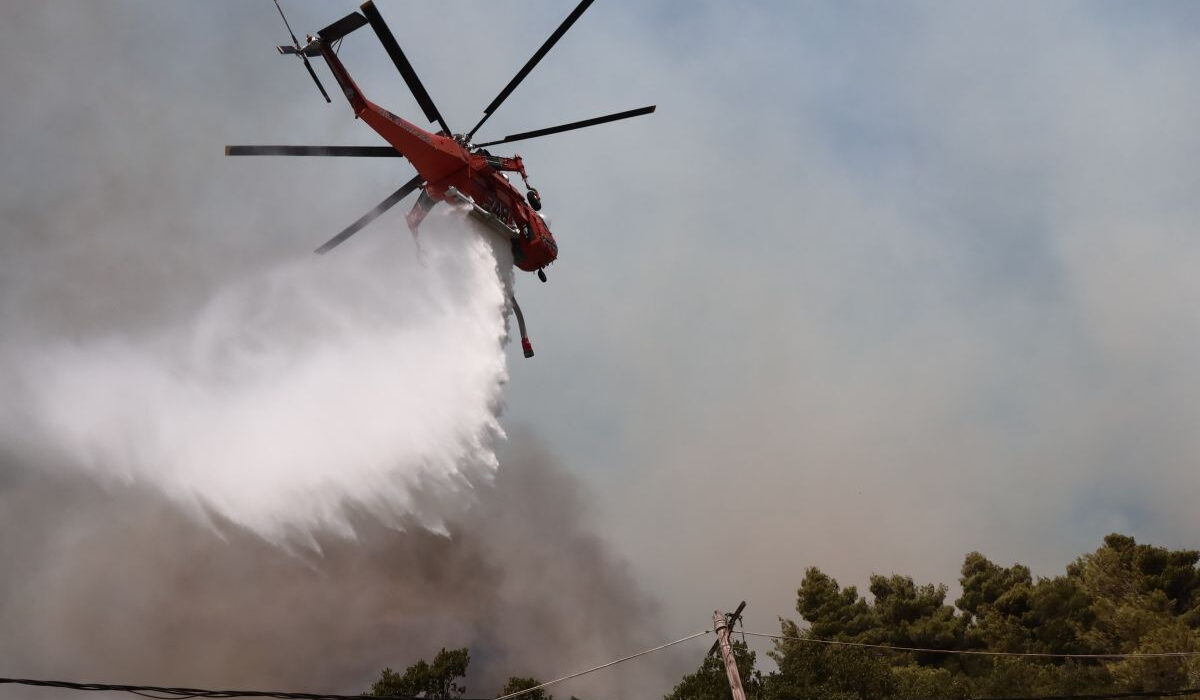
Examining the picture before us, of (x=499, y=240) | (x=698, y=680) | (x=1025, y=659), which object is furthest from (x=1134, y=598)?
(x=499, y=240)

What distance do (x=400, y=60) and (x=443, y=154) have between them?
11.8ft

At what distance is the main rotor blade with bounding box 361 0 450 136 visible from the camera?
69.7 feet

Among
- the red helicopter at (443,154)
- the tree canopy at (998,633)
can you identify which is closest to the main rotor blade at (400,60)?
the red helicopter at (443,154)

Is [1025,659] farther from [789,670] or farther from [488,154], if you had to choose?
[488,154]

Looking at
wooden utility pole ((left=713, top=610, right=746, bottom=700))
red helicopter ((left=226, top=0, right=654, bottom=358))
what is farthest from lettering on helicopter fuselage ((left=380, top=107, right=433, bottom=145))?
wooden utility pole ((left=713, top=610, right=746, bottom=700))

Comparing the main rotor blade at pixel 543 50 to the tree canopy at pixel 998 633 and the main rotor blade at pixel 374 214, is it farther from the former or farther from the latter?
the tree canopy at pixel 998 633

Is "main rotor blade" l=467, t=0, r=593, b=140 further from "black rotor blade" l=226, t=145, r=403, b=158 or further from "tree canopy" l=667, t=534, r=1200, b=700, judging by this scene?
"tree canopy" l=667, t=534, r=1200, b=700

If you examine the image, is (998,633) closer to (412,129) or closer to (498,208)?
(498,208)

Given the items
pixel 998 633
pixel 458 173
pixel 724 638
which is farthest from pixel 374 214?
pixel 998 633

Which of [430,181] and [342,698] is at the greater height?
[430,181]

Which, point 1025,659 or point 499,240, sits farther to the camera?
point 1025,659

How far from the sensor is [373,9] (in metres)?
21.1

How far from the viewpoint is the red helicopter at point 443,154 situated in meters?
22.3

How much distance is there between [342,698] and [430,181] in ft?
56.8
